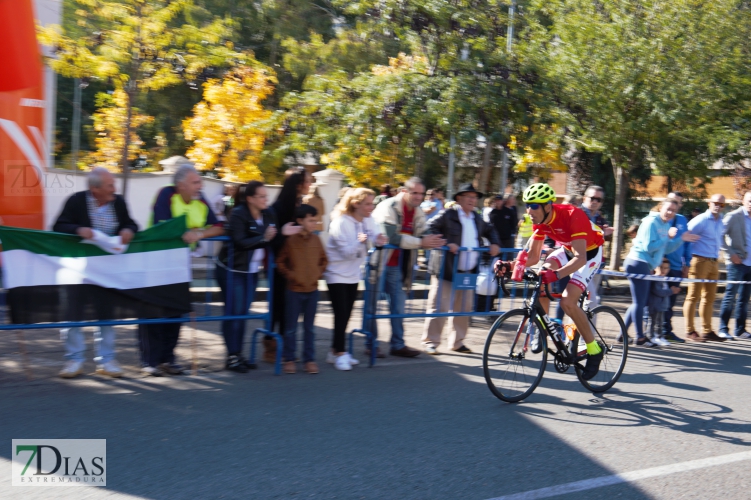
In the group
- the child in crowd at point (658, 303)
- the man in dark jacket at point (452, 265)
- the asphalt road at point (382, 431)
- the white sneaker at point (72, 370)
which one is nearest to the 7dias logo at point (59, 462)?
the asphalt road at point (382, 431)

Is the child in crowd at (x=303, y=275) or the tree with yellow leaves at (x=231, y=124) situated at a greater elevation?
the tree with yellow leaves at (x=231, y=124)

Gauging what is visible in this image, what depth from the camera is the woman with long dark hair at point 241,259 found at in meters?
7.45

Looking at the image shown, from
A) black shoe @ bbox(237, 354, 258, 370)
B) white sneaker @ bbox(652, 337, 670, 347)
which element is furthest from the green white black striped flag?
white sneaker @ bbox(652, 337, 670, 347)

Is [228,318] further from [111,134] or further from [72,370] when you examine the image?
[111,134]

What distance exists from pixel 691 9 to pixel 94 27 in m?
12.3

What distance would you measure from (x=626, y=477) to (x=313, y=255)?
3.70 m

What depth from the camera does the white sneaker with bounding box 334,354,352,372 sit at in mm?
7914

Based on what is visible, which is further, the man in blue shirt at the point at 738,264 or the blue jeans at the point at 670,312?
the man in blue shirt at the point at 738,264

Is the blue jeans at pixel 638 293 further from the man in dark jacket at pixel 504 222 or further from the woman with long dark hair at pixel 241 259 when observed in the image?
the woman with long dark hair at pixel 241 259

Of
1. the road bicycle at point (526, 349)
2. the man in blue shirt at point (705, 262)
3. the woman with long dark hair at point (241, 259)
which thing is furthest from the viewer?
the man in blue shirt at point (705, 262)

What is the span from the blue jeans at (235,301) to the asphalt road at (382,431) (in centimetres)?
33

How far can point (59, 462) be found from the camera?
16.1ft

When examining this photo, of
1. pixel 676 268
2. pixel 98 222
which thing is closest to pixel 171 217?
pixel 98 222

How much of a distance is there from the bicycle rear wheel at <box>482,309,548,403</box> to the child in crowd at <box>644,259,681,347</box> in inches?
151
